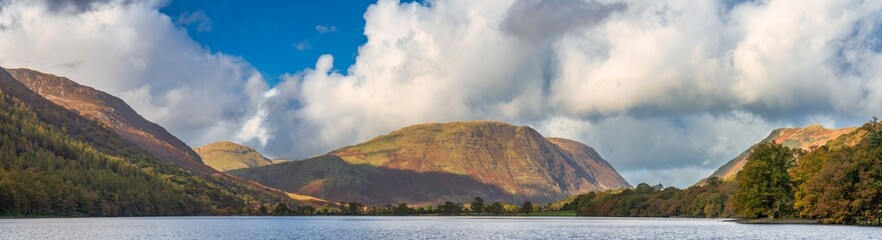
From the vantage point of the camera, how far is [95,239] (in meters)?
118

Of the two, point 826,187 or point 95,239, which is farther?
point 826,187

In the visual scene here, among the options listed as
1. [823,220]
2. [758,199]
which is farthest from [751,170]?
[823,220]

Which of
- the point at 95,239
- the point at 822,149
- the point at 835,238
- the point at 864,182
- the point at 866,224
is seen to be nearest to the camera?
the point at 835,238

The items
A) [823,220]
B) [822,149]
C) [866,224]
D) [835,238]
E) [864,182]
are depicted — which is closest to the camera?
[835,238]

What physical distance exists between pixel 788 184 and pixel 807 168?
454 inches

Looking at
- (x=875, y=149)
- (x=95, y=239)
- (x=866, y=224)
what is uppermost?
(x=875, y=149)

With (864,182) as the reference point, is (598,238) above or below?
below

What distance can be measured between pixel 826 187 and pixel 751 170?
43813mm

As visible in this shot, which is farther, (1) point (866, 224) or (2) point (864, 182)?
(1) point (866, 224)

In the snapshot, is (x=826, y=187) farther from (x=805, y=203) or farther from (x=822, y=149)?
(x=822, y=149)

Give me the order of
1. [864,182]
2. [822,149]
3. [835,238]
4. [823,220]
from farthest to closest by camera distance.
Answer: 1. [822,149]
2. [823,220]
3. [864,182]
4. [835,238]

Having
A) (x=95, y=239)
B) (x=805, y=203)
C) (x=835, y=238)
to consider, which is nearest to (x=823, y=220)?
(x=805, y=203)

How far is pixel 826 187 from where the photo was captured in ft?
508

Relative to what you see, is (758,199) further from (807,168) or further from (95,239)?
(95,239)
